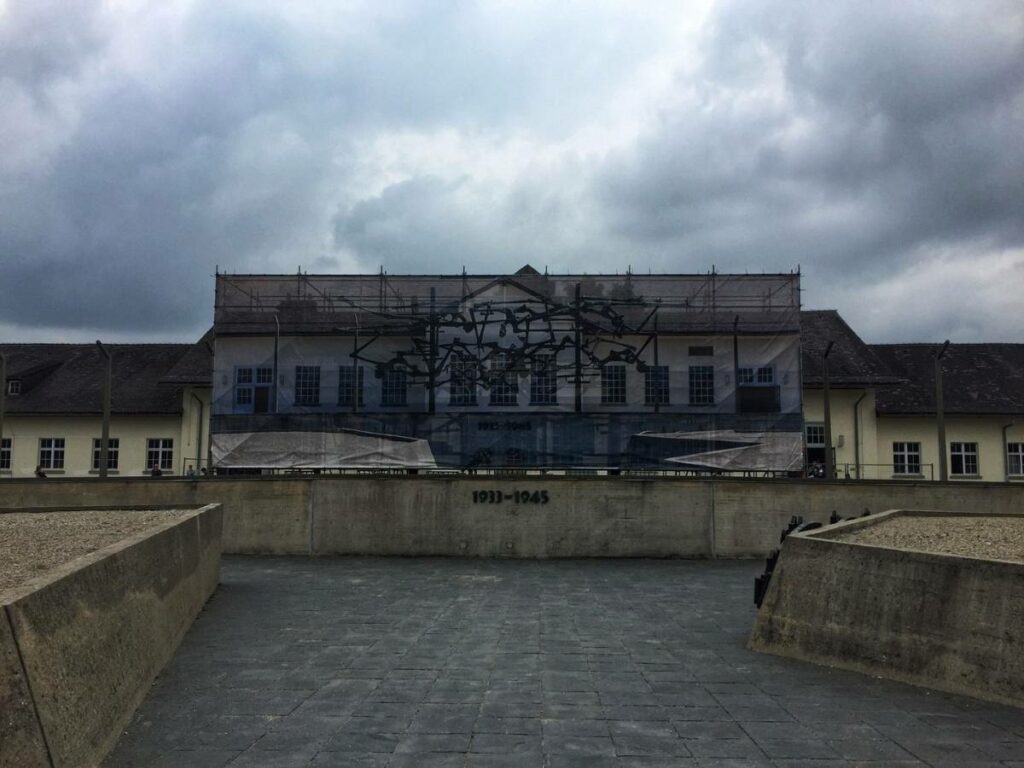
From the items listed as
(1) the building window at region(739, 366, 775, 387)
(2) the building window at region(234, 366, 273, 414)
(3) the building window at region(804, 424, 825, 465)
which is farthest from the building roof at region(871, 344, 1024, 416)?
(2) the building window at region(234, 366, 273, 414)

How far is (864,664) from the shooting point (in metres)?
8.82

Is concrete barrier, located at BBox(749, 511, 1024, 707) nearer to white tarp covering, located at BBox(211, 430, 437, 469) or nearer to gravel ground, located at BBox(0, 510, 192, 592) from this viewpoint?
gravel ground, located at BBox(0, 510, 192, 592)

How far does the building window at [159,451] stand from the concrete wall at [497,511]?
2035 cm

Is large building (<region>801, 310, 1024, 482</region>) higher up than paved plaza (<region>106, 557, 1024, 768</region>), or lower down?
higher up

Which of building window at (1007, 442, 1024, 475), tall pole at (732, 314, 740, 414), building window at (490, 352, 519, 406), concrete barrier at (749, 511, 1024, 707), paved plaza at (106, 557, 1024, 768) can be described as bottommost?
paved plaza at (106, 557, 1024, 768)

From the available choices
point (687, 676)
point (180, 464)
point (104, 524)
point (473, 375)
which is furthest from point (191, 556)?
point (180, 464)

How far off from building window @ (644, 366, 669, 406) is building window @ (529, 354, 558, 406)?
307 cm

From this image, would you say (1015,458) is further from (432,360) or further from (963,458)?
(432,360)

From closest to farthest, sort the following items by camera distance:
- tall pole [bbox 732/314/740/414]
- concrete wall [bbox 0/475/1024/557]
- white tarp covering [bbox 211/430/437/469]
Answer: concrete wall [bbox 0/475/1024/557] → white tarp covering [bbox 211/430/437/469] → tall pole [bbox 732/314/740/414]

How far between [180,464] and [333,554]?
22.3 metres

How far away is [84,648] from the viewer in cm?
637

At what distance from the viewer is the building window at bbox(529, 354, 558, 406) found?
90.7 feet

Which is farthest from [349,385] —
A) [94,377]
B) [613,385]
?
[94,377]

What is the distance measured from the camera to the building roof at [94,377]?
39844 mm
